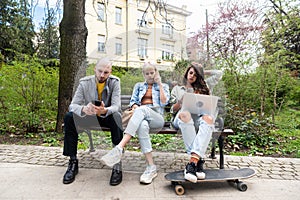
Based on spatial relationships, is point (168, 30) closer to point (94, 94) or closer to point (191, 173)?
point (94, 94)

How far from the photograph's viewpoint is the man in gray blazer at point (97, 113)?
6.86ft

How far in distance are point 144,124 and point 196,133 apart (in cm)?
50

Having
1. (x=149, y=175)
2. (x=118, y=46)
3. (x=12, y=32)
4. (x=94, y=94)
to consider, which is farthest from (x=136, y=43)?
(x=12, y=32)

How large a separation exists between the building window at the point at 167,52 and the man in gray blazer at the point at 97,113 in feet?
2.08

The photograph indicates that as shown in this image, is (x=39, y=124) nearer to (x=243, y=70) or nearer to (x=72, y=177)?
(x=72, y=177)

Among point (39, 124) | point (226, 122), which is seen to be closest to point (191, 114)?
point (226, 122)

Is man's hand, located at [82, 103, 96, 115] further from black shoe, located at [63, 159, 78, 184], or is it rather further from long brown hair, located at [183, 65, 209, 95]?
long brown hair, located at [183, 65, 209, 95]

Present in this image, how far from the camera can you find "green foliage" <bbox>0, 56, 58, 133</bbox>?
379 cm

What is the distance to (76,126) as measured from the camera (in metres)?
2.15

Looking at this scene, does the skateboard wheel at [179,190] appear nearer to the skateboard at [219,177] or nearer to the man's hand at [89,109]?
the skateboard at [219,177]

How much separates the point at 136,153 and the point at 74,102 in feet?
4.07

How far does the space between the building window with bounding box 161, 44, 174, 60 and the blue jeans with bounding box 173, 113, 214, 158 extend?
73 cm

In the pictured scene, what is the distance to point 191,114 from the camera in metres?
2.06

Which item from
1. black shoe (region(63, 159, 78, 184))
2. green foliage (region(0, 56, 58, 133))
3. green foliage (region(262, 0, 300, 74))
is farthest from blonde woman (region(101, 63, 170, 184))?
green foliage (region(262, 0, 300, 74))
